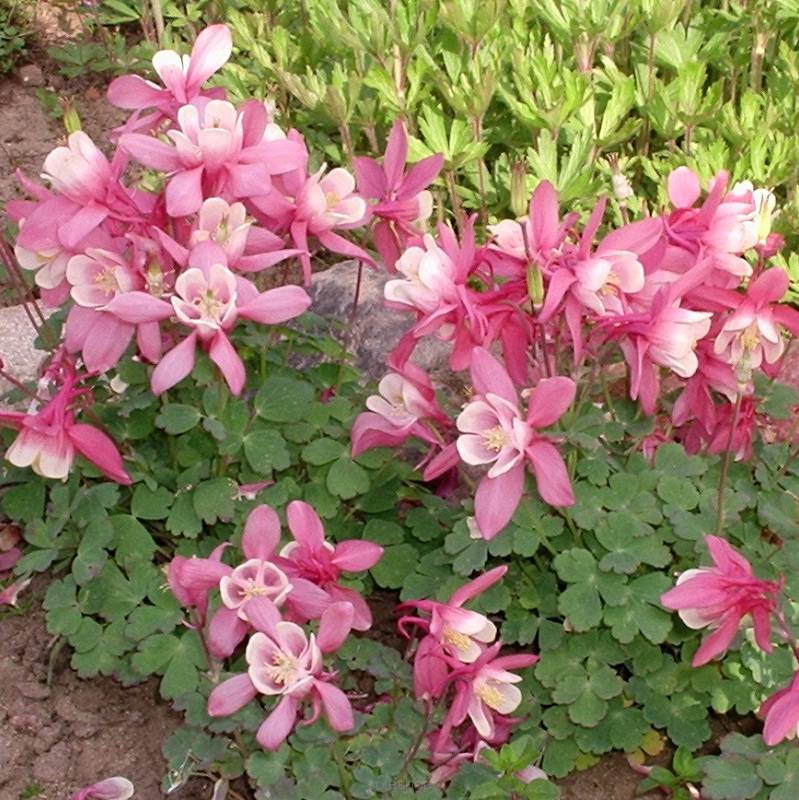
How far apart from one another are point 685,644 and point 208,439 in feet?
2.92

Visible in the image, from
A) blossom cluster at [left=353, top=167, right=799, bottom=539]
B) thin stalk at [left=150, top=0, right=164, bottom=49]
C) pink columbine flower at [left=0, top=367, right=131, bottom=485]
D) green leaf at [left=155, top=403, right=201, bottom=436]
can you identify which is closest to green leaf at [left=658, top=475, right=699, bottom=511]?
blossom cluster at [left=353, top=167, right=799, bottom=539]

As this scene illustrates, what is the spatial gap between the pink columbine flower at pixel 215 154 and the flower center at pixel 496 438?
0.52 metres

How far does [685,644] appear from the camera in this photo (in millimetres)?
2373

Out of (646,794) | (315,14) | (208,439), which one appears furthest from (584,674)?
(315,14)

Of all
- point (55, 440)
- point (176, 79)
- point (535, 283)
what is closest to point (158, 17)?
point (176, 79)

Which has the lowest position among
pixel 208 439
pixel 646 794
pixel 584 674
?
pixel 646 794

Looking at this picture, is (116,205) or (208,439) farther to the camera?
(208,439)

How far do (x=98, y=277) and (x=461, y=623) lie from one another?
0.78 meters

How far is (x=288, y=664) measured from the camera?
6.72ft

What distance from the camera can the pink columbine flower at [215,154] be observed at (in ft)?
7.22

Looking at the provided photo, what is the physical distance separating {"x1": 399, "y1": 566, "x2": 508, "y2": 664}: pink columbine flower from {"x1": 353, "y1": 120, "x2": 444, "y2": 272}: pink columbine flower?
665mm

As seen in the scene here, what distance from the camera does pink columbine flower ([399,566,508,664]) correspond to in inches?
83.7

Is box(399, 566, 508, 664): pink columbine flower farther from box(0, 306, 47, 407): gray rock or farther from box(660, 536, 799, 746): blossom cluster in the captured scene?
box(0, 306, 47, 407): gray rock

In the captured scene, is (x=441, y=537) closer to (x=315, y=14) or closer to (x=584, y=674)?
(x=584, y=674)
